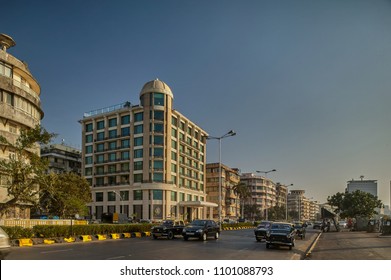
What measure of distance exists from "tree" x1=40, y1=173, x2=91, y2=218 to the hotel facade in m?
15.0

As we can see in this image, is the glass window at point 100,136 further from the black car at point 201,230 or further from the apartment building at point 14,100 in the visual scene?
the black car at point 201,230

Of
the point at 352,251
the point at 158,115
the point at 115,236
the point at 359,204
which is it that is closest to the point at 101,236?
the point at 115,236

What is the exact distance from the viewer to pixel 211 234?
98.9 ft

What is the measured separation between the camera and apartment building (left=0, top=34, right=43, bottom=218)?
31.6 metres

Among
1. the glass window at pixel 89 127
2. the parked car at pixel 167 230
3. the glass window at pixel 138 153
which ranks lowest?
the parked car at pixel 167 230

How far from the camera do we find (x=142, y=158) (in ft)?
272

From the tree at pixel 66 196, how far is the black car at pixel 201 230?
817 centimetres

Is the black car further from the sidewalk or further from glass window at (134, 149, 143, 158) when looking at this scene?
glass window at (134, 149, 143, 158)

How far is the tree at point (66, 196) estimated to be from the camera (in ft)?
81.3

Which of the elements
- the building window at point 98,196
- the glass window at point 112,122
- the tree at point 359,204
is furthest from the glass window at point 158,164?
the tree at point 359,204

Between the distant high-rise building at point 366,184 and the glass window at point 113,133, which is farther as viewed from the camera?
the glass window at point 113,133

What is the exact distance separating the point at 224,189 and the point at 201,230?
98.0 m

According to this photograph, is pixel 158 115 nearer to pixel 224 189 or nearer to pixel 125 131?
pixel 125 131

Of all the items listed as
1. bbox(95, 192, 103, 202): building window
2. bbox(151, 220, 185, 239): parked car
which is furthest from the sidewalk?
bbox(95, 192, 103, 202): building window
